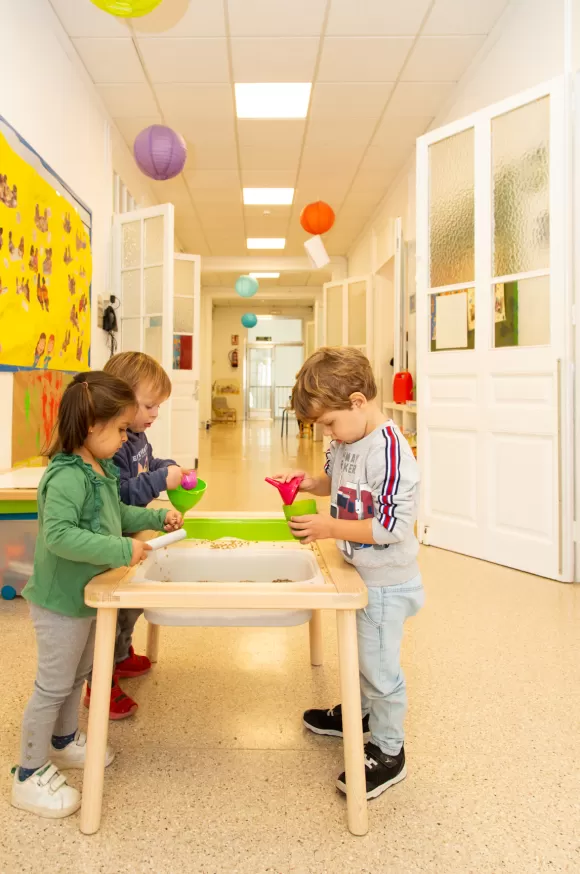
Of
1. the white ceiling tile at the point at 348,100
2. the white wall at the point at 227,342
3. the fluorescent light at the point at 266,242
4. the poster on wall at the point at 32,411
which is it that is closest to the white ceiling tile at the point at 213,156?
the white ceiling tile at the point at 348,100

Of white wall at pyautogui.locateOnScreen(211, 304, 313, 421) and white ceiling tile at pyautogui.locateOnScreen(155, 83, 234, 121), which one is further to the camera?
white wall at pyautogui.locateOnScreen(211, 304, 313, 421)

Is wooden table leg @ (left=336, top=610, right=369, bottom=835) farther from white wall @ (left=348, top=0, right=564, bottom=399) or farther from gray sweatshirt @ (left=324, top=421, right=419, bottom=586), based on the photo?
white wall @ (left=348, top=0, right=564, bottom=399)

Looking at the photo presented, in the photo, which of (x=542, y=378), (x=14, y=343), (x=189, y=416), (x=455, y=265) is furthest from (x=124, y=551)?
(x=189, y=416)

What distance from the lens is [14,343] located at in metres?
2.73

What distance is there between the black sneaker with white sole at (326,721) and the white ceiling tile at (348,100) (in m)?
4.04

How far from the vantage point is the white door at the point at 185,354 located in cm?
624

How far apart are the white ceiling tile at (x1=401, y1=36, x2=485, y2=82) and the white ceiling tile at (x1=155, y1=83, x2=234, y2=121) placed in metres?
1.25

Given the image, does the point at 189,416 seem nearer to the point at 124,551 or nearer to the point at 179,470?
the point at 179,470

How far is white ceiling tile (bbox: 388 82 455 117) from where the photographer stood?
4.18m

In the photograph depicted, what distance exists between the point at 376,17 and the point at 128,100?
1.85 meters

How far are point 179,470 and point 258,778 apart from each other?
0.69 m

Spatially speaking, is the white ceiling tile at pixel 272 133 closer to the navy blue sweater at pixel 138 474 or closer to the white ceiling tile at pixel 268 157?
the white ceiling tile at pixel 268 157

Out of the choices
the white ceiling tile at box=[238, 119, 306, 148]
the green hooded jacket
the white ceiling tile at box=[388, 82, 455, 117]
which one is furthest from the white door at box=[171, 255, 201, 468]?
the green hooded jacket

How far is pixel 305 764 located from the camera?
1328 mm
